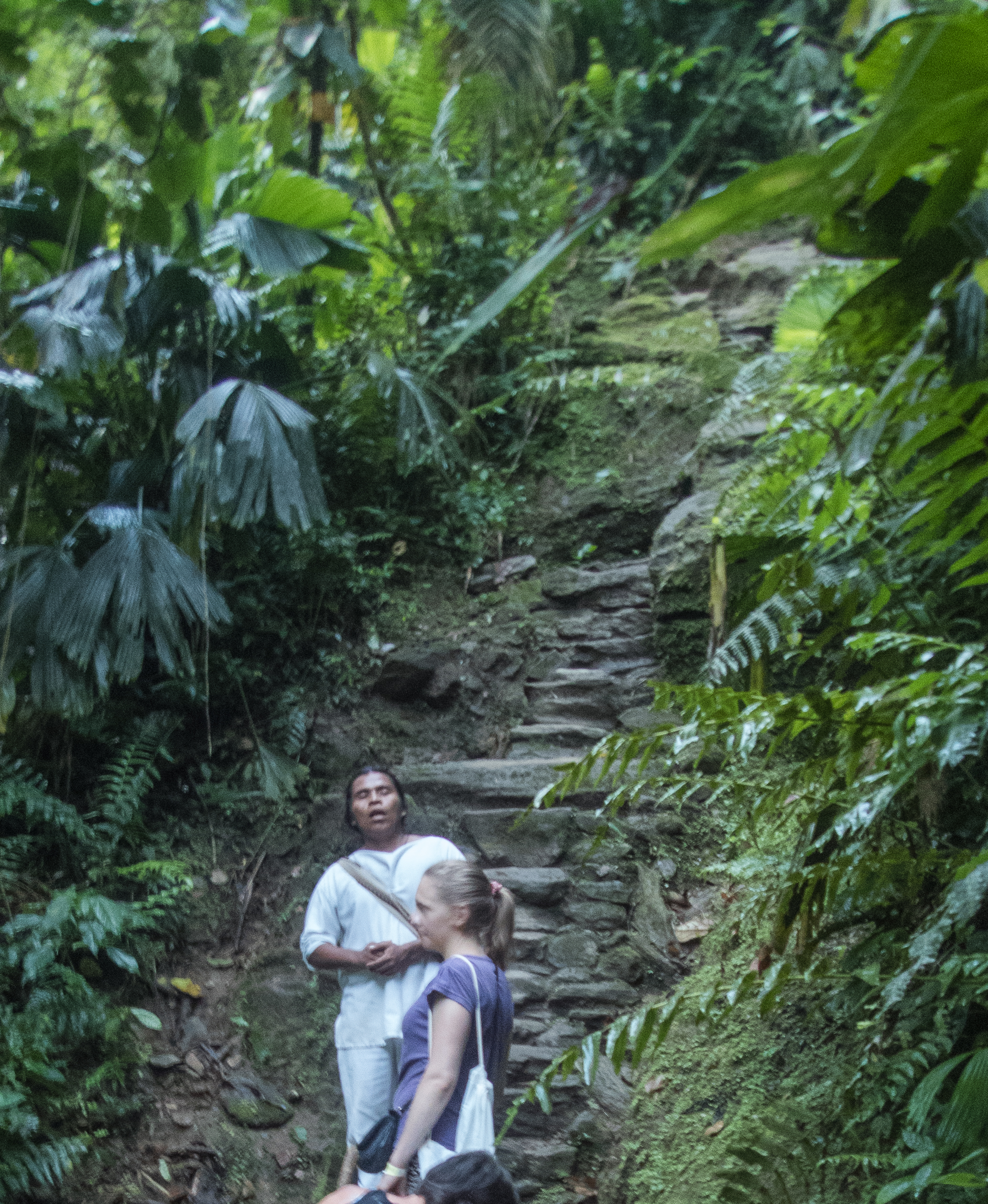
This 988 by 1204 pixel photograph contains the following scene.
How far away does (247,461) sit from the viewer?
3867 millimetres

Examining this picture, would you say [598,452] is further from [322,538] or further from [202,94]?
[202,94]

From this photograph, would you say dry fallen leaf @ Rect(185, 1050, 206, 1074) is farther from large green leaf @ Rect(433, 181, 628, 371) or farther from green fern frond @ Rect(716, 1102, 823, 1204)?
large green leaf @ Rect(433, 181, 628, 371)

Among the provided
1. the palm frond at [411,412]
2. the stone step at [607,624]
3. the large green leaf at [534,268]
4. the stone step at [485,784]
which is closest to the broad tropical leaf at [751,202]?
the large green leaf at [534,268]

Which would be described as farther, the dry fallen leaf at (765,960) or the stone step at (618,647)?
the stone step at (618,647)

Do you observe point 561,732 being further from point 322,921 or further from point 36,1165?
point 36,1165

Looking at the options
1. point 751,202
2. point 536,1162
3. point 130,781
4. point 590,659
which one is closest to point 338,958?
point 536,1162

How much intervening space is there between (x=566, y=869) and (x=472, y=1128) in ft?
5.71

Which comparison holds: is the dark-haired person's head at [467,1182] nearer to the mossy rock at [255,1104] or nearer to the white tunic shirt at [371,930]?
the white tunic shirt at [371,930]

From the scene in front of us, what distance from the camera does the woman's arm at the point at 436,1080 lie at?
2021 mm

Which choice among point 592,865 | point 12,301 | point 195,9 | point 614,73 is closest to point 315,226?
point 12,301

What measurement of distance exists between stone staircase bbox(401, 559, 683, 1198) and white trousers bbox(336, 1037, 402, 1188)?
18.6 inches

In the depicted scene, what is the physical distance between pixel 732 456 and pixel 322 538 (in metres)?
2.46

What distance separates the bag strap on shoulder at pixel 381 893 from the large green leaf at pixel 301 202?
301 centimetres

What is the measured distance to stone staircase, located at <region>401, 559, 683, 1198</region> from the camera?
2.91 m
